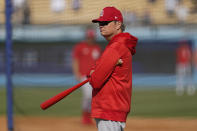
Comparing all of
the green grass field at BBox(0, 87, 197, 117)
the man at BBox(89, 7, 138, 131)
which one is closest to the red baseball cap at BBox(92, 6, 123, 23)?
the man at BBox(89, 7, 138, 131)

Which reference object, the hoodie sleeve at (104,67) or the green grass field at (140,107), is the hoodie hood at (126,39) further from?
the green grass field at (140,107)

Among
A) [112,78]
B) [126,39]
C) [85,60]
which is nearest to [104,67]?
[112,78]

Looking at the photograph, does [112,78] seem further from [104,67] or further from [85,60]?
[85,60]

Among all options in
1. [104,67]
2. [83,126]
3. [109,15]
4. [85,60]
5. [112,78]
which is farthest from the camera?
[85,60]

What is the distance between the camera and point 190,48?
2270 cm

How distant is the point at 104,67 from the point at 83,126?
5963 millimetres

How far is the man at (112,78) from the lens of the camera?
3.99m

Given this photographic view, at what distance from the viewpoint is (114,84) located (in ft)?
13.5

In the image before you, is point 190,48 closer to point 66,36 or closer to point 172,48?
point 172,48

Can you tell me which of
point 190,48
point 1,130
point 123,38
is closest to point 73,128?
point 1,130

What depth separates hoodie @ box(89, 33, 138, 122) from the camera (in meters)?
4.00

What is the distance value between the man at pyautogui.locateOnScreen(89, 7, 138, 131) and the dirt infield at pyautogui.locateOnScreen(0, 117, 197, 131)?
4.51m

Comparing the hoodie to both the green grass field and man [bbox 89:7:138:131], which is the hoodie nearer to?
man [bbox 89:7:138:131]

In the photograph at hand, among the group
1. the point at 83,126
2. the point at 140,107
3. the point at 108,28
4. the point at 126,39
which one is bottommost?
the point at 140,107
